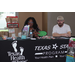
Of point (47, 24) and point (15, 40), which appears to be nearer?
point (15, 40)

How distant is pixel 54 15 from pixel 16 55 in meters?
3.33

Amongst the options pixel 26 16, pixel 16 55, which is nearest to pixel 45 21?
pixel 26 16

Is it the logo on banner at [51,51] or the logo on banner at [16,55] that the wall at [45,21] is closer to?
the logo on banner at [51,51]

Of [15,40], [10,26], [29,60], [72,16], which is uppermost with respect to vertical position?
[72,16]

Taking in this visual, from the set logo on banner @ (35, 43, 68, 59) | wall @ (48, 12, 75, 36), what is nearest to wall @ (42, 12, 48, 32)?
wall @ (48, 12, 75, 36)

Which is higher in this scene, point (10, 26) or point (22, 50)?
point (10, 26)

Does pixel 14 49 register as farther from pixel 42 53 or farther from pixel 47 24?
pixel 47 24

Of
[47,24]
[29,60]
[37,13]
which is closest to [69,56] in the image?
[29,60]

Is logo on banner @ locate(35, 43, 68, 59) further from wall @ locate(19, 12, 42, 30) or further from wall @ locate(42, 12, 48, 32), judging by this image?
wall @ locate(19, 12, 42, 30)

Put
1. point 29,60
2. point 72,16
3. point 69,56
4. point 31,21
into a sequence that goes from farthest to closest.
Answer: point 72,16
point 31,21
point 29,60
point 69,56

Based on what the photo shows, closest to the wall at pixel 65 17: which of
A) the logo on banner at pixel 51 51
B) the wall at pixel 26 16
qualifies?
the wall at pixel 26 16

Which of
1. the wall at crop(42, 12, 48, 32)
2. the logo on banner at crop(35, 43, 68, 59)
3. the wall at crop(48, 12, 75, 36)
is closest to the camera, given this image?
the logo on banner at crop(35, 43, 68, 59)

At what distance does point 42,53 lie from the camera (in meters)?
2.92

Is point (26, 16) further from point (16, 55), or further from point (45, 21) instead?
point (16, 55)
